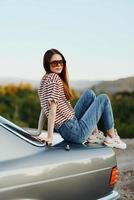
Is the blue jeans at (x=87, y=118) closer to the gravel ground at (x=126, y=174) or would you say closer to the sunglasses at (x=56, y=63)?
the sunglasses at (x=56, y=63)

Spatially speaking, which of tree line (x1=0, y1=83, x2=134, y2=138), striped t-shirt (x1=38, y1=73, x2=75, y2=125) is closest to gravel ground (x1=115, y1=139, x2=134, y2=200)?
striped t-shirt (x1=38, y1=73, x2=75, y2=125)

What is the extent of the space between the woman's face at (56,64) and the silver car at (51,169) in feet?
2.51

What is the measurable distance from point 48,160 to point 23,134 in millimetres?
364

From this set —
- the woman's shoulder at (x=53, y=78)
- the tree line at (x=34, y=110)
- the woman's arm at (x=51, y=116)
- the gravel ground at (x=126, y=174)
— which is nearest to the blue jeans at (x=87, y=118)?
the woman's arm at (x=51, y=116)

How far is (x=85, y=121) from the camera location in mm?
5219

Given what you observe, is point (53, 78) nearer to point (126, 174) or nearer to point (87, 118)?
point (87, 118)

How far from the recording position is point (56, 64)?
5.23 meters

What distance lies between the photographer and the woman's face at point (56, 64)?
521 centimetres

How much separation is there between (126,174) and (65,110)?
427 cm

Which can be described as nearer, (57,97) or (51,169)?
(51,169)

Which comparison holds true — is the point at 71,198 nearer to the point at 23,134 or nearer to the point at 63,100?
the point at 23,134

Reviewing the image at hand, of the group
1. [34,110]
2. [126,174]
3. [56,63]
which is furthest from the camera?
[34,110]

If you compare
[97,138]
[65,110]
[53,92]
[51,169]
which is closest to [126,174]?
[97,138]

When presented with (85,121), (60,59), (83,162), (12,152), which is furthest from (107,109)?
(12,152)
